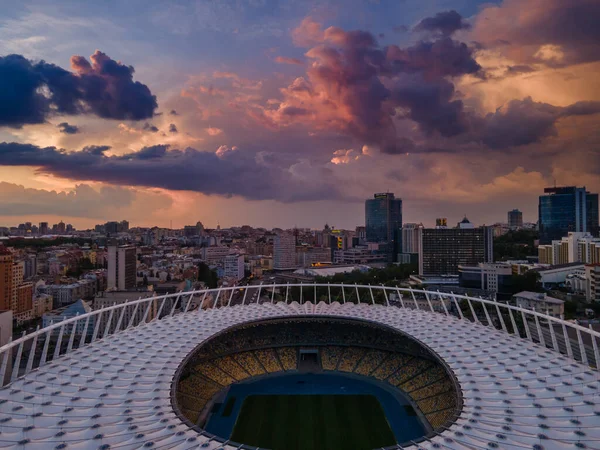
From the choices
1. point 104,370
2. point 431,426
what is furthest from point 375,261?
point 104,370

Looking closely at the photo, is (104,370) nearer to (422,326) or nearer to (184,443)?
(184,443)

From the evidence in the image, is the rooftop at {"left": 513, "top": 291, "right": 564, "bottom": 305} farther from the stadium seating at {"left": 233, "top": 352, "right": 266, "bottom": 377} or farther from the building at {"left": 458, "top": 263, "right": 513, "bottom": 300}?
the stadium seating at {"left": 233, "top": 352, "right": 266, "bottom": 377}

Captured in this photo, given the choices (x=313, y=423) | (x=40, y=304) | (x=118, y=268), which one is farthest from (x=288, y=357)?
(x=118, y=268)

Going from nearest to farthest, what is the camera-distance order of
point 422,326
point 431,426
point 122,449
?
point 122,449 < point 431,426 < point 422,326

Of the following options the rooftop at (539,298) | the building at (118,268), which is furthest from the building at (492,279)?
the building at (118,268)

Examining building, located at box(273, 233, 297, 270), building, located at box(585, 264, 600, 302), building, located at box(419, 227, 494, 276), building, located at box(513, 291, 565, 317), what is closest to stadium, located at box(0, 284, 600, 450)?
building, located at box(513, 291, 565, 317)

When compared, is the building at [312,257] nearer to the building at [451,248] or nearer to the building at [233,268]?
the building at [233,268]

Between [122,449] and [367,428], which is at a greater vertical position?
[122,449]

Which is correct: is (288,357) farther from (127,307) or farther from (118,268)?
(118,268)
